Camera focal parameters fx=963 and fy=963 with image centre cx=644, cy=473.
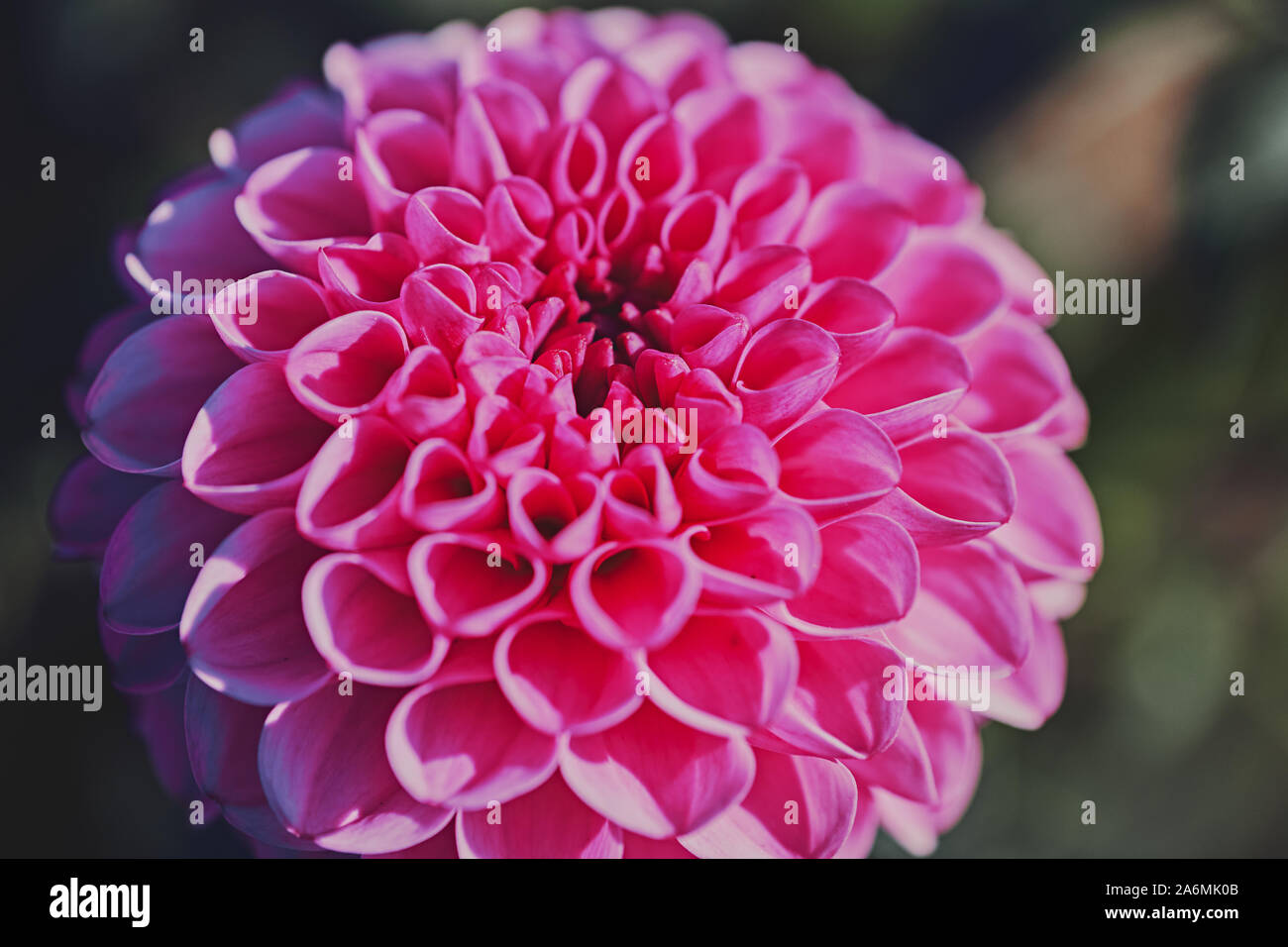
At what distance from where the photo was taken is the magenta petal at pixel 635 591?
53 cm

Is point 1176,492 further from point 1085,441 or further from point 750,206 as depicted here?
point 750,206

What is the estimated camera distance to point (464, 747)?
1.86 ft

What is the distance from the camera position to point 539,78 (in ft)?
2.46

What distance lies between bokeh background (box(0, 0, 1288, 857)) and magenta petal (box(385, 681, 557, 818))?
0.41 m

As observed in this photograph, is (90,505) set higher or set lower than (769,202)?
lower

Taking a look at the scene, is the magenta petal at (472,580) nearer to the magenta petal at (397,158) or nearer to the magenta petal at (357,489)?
the magenta petal at (357,489)

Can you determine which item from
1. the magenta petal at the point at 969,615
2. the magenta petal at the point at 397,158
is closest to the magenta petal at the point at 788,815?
the magenta petal at the point at 969,615

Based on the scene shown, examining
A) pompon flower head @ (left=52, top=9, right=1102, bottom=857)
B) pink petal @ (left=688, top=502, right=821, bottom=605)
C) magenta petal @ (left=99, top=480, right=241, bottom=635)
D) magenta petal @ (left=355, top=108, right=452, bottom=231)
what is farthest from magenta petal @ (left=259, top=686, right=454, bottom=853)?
magenta petal @ (left=355, top=108, right=452, bottom=231)

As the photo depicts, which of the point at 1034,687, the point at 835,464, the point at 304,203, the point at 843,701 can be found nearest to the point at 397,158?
the point at 304,203

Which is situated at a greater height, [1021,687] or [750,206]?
[750,206]

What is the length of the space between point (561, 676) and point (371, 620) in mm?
119

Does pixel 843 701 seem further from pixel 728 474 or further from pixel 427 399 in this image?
pixel 427 399
